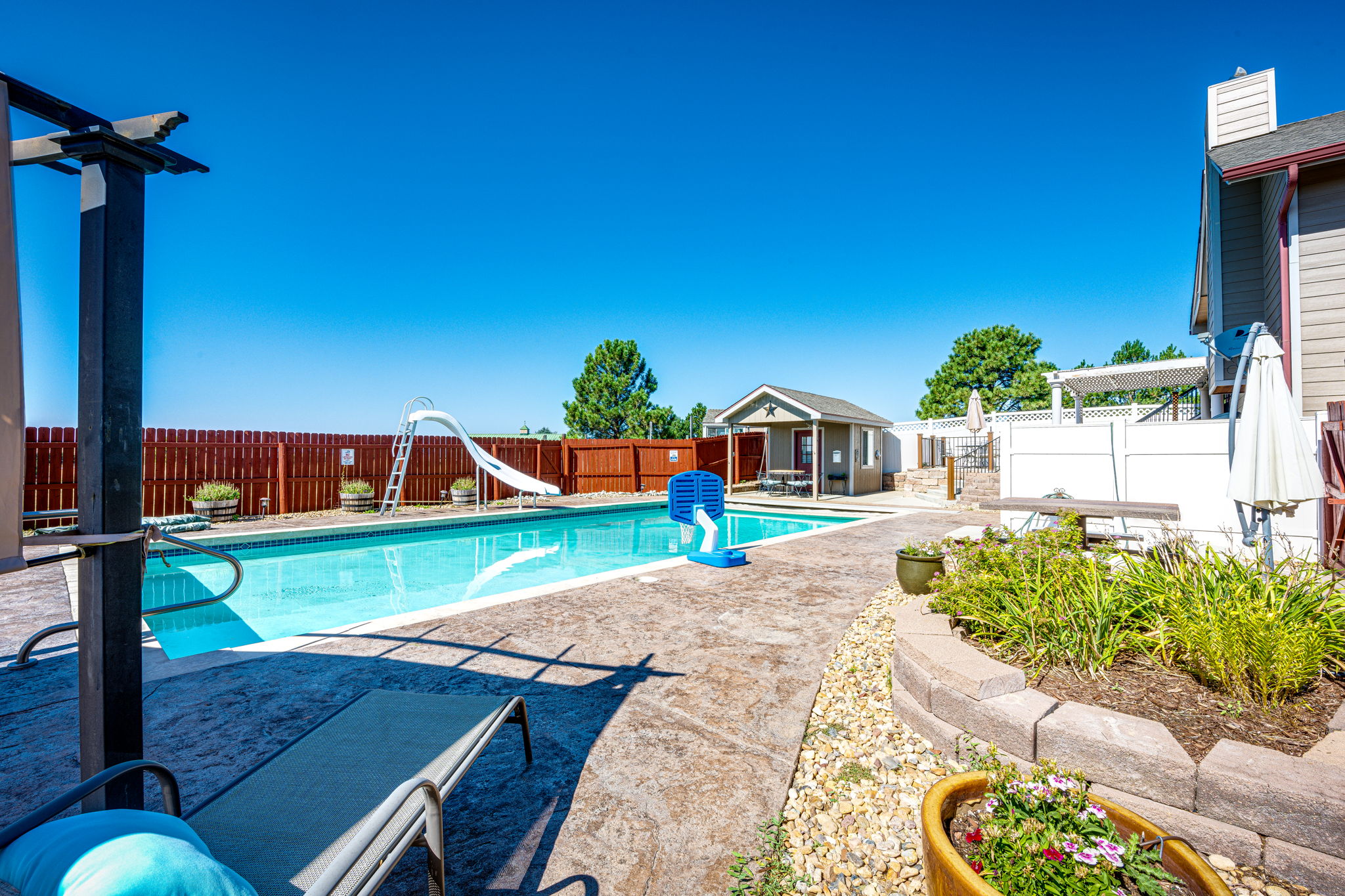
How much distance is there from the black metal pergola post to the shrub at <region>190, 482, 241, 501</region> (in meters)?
12.6

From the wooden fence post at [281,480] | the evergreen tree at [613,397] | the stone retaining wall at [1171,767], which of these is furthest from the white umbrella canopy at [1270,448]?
the evergreen tree at [613,397]

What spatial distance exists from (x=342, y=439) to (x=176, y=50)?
865 cm

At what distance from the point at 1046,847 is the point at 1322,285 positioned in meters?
7.78

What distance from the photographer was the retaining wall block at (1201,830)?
1.90 m

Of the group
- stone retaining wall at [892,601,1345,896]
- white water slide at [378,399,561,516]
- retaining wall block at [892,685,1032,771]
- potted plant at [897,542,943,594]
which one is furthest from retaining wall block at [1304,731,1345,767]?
white water slide at [378,399,561,516]

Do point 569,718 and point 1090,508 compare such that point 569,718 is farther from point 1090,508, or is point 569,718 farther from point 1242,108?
point 1242,108

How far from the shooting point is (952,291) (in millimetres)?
24422

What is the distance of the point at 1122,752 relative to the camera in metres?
2.16

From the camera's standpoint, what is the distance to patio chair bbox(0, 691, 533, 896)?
134 centimetres

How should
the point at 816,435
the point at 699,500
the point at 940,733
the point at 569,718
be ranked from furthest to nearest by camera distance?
the point at 816,435, the point at 699,500, the point at 569,718, the point at 940,733

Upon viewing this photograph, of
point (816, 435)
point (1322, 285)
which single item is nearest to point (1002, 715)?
point (1322, 285)

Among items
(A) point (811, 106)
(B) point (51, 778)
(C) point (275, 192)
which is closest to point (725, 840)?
(B) point (51, 778)

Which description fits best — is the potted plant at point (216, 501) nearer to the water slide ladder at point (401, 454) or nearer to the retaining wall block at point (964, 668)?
the water slide ladder at point (401, 454)

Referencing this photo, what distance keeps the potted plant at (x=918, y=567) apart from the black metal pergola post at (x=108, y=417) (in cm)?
500
